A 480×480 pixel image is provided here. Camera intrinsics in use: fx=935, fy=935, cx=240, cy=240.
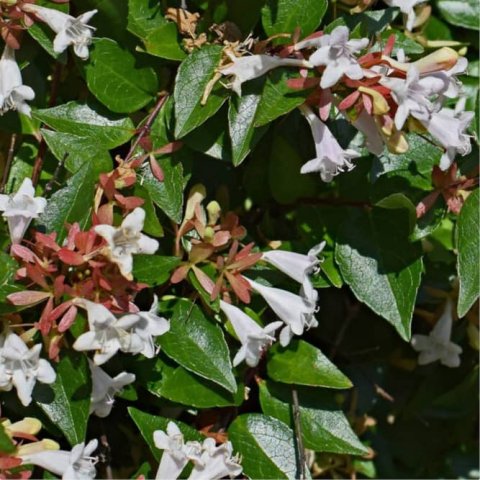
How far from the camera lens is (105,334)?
1.14 m

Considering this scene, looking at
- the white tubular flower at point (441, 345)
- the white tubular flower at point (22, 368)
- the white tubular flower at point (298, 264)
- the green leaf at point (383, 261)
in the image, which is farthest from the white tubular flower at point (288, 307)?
the white tubular flower at point (441, 345)

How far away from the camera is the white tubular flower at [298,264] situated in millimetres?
1325

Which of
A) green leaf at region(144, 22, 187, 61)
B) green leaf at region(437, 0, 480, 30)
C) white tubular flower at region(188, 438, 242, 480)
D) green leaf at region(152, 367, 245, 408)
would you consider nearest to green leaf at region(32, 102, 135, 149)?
green leaf at region(144, 22, 187, 61)

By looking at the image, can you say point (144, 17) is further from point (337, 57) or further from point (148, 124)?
point (337, 57)

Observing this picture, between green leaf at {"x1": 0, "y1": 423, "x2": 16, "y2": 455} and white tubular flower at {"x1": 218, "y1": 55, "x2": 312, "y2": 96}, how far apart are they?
0.54 metres


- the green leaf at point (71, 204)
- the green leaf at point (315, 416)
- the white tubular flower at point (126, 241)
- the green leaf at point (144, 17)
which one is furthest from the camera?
the green leaf at point (315, 416)

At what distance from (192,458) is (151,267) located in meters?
0.26

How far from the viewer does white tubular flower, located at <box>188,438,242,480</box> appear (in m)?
1.26

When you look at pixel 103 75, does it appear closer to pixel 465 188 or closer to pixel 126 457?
pixel 465 188

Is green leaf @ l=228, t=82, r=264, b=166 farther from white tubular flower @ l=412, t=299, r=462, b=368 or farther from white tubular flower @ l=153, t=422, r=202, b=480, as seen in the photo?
white tubular flower @ l=412, t=299, r=462, b=368

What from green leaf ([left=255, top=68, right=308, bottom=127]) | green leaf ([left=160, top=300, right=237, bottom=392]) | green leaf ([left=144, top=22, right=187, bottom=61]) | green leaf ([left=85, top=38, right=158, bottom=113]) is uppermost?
green leaf ([left=144, top=22, right=187, bottom=61])

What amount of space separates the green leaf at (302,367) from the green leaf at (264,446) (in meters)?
0.07

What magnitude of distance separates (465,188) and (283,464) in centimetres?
50

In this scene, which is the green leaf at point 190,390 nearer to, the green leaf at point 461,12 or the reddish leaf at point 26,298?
the reddish leaf at point 26,298
